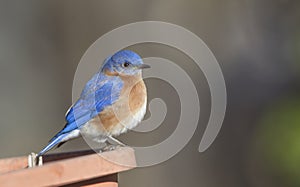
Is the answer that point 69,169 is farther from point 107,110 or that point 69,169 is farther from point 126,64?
point 126,64

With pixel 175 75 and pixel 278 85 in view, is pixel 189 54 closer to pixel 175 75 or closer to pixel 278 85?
pixel 175 75

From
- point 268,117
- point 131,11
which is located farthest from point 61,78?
point 268,117

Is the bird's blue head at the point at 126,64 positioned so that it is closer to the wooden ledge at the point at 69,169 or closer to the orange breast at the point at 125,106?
the orange breast at the point at 125,106

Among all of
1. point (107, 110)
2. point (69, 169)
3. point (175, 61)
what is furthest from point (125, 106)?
point (175, 61)

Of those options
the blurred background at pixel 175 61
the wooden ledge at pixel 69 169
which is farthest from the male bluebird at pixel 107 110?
the blurred background at pixel 175 61

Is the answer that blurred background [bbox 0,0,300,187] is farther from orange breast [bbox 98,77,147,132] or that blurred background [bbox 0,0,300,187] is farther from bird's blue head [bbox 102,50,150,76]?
orange breast [bbox 98,77,147,132]

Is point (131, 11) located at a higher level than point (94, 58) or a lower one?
higher
